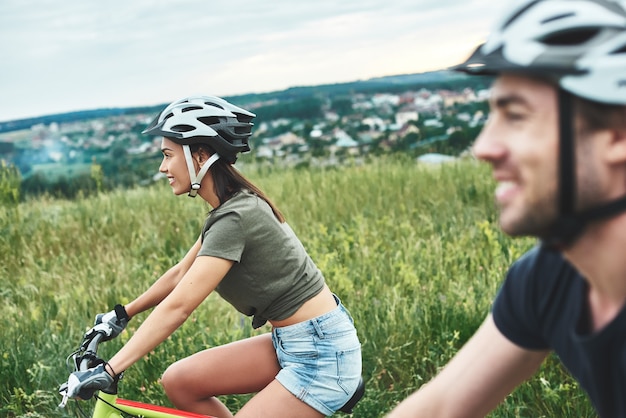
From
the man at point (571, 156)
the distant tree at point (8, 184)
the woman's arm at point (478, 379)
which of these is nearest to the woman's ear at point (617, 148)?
the man at point (571, 156)

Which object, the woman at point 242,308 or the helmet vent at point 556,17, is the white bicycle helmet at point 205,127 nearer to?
the woman at point 242,308

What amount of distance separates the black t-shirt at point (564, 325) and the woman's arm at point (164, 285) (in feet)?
6.42

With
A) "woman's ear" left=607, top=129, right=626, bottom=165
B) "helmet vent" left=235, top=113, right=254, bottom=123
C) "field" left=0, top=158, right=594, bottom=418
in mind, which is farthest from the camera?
"field" left=0, top=158, right=594, bottom=418

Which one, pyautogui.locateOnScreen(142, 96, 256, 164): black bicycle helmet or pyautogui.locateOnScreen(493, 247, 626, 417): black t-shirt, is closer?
pyautogui.locateOnScreen(493, 247, 626, 417): black t-shirt

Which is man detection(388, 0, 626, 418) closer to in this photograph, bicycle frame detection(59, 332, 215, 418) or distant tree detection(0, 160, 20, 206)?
bicycle frame detection(59, 332, 215, 418)

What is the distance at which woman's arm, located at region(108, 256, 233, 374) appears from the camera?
127 inches

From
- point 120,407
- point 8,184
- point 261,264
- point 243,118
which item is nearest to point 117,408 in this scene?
point 120,407

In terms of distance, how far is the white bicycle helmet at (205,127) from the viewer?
3555mm

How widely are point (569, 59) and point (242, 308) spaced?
6.75ft

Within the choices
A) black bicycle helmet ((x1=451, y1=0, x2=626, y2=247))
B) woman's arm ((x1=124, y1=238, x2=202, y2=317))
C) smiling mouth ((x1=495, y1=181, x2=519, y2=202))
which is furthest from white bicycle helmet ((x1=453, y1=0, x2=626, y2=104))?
woman's arm ((x1=124, y1=238, x2=202, y2=317))

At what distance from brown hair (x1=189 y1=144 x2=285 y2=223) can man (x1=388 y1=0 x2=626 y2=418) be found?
1760mm

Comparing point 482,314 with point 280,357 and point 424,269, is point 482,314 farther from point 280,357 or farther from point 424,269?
point 280,357

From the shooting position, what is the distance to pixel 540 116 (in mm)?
1689

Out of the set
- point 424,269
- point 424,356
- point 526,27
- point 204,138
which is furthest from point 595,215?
point 424,269
